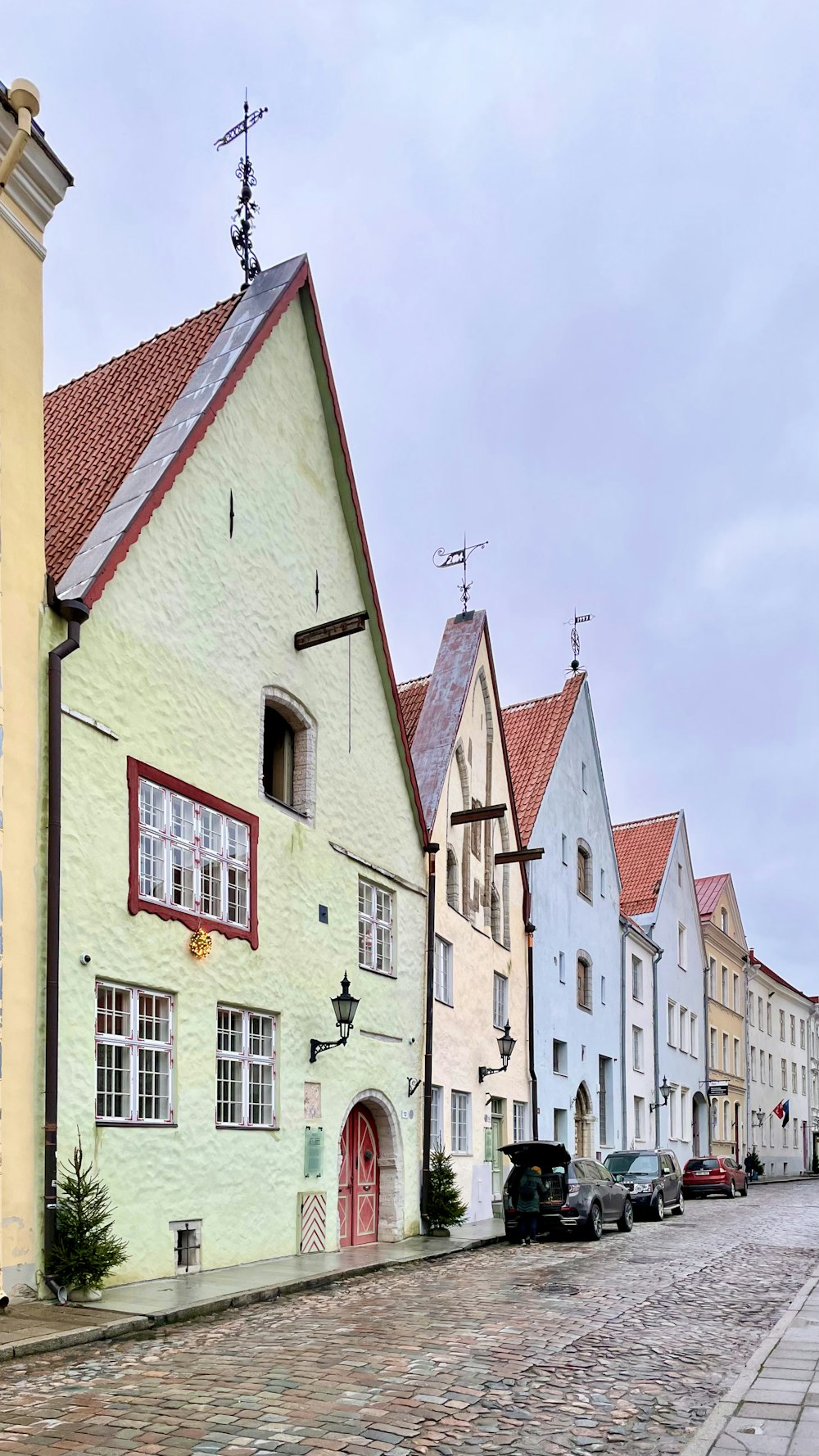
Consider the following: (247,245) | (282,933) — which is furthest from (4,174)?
(282,933)

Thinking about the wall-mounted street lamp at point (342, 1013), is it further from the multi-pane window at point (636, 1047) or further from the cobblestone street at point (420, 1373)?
the multi-pane window at point (636, 1047)

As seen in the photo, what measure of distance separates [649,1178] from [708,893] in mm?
27246

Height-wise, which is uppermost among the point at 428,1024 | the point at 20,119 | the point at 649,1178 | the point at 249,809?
the point at 20,119

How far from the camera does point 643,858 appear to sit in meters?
46.5

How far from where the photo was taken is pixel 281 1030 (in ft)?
56.1

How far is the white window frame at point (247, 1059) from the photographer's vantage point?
15.7m

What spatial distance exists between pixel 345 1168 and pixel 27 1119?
27.3ft

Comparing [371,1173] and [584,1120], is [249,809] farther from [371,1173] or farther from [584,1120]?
[584,1120]

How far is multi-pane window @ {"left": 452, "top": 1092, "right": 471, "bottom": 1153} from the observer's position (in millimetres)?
23906

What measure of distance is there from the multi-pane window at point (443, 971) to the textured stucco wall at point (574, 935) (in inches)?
241

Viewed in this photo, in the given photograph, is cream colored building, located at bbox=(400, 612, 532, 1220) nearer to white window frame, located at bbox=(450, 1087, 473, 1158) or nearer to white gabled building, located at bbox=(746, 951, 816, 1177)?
white window frame, located at bbox=(450, 1087, 473, 1158)

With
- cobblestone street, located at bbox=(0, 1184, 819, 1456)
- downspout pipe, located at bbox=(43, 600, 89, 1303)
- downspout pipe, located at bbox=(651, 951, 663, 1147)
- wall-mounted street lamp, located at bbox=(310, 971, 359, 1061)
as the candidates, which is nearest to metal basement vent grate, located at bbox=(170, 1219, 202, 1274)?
cobblestone street, located at bbox=(0, 1184, 819, 1456)

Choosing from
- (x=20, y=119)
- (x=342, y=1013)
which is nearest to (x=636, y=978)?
(x=342, y=1013)

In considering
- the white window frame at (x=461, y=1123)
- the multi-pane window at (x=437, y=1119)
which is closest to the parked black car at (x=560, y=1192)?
the multi-pane window at (x=437, y=1119)
